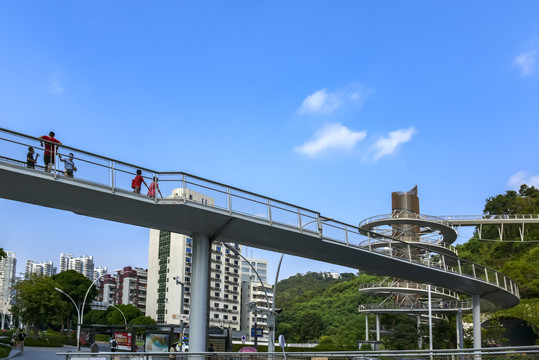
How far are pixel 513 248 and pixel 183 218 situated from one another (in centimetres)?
7141

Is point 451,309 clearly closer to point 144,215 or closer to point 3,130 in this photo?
point 144,215

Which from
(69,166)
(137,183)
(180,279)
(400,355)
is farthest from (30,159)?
(180,279)

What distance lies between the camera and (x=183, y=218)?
786 inches

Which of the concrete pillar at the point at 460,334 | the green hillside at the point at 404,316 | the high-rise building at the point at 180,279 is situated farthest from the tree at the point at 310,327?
the concrete pillar at the point at 460,334

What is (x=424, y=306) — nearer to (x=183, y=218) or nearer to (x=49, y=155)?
(x=183, y=218)

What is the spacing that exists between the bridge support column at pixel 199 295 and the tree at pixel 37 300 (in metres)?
45.3

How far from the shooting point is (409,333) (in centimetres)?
5469

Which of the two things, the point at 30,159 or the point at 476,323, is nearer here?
the point at 30,159

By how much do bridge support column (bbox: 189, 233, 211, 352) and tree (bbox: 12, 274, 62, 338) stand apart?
148 ft

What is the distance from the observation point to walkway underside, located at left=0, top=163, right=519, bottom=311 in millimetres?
17078

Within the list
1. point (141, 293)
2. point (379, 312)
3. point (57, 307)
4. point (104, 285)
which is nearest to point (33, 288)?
point (57, 307)

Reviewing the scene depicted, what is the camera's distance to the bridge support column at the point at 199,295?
20391 mm

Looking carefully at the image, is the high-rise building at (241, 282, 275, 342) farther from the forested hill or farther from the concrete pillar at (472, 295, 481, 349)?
the concrete pillar at (472, 295, 481, 349)

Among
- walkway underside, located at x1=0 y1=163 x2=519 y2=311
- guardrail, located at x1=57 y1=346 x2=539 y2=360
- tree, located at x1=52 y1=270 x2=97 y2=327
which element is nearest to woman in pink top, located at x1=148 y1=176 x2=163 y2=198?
walkway underside, located at x1=0 y1=163 x2=519 y2=311
